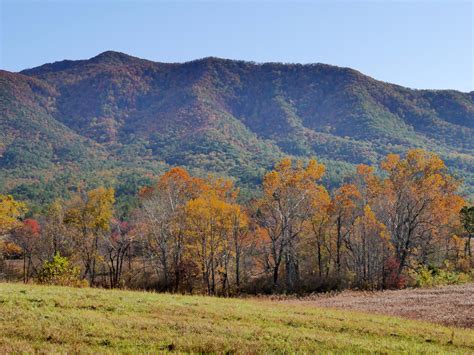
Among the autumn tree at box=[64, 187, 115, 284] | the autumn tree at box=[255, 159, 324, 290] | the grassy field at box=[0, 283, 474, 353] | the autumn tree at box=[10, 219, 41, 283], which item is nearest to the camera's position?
the grassy field at box=[0, 283, 474, 353]

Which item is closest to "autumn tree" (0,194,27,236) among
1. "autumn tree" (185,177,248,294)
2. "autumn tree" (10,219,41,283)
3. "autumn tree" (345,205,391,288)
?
"autumn tree" (185,177,248,294)

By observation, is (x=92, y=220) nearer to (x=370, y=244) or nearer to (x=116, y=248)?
(x=116, y=248)

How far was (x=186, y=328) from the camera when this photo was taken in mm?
13328

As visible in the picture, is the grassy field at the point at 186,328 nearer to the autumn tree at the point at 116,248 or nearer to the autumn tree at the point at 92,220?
the autumn tree at the point at 116,248

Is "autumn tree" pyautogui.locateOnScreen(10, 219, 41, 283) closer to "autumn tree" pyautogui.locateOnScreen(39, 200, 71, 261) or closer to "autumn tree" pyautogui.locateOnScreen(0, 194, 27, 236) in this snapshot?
"autumn tree" pyautogui.locateOnScreen(39, 200, 71, 261)

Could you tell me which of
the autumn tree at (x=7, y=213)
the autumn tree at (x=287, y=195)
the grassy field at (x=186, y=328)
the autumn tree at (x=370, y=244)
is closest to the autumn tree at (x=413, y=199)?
the autumn tree at (x=370, y=244)

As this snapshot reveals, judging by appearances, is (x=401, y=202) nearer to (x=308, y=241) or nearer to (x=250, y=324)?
(x=308, y=241)

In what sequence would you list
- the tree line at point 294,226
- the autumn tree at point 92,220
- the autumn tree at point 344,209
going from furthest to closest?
1. the autumn tree at point 92,220
2. the autumn tree at point 344,209
3. the tree line at point 294,226

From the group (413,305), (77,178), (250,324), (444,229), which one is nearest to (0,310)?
(250,324)

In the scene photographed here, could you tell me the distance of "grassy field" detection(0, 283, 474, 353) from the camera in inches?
450

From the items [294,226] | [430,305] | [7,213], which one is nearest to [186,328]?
[430,305]

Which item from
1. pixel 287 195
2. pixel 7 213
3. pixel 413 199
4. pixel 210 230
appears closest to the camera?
pixel 7 213

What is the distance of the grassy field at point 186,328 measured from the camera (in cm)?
1142

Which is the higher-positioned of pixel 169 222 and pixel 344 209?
pixel 344 209
